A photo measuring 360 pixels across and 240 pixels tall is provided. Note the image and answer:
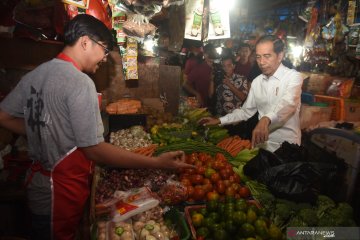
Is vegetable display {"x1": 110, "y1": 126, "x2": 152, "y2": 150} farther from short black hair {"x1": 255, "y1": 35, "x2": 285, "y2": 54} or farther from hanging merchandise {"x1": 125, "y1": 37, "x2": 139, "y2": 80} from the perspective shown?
short black hair {"x1": 255, "y1": 35, "x2": 285, "y2": 54}

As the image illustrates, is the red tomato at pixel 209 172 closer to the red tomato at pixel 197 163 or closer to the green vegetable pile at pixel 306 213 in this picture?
the red tomato at pixel 197 163

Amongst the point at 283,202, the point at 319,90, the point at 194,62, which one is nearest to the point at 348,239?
the point at 283,202

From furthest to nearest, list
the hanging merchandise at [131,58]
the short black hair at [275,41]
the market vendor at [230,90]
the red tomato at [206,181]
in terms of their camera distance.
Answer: the market vendor at [230,90]
the hanging merchandise at [131,58]
the short black hair at [275,41]
the red tomato at [206,181]

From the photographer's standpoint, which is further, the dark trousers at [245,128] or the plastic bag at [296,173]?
the dark trousers at [245,128]

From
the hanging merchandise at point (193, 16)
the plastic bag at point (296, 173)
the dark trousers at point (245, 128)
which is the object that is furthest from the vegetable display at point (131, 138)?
the dark trousers at point (245, 128)

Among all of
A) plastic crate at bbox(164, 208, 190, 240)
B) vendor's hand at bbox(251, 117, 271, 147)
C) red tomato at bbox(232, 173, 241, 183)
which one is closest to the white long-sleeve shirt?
vendor's hand at bbox(251, 117, 271, 147)

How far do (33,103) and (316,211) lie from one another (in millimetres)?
2688

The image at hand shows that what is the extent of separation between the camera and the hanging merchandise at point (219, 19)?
4855mm

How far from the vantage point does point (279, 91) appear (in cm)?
410

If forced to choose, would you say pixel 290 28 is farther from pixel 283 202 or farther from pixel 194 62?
pixel 283 202

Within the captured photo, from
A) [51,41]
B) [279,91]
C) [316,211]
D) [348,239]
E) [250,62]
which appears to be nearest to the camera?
[348,239]

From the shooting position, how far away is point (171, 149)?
3.64 metres

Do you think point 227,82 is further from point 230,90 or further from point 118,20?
point 118,20

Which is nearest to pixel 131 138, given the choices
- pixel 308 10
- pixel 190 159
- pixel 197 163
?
pixel 190 159
